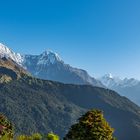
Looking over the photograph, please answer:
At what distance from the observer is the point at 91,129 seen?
80375 millimetres

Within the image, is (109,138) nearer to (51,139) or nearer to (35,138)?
(51,139)

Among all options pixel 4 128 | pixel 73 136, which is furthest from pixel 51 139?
pixel 73 136

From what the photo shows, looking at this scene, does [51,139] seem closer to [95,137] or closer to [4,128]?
[4,128]

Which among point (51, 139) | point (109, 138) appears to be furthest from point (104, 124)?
point (51, 139)

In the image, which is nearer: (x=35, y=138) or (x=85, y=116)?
(x=85, y=116)

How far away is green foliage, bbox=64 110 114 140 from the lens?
262 feet

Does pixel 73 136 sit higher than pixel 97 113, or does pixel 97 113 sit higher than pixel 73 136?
pixel 97 113

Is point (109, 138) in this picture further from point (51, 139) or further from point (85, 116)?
point (51, 139)

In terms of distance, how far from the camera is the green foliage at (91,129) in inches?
3142

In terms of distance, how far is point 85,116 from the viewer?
82812 millimetres

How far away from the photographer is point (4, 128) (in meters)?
115

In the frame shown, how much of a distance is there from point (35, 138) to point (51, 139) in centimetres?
714

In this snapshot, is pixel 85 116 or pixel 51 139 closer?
pixel 85 116

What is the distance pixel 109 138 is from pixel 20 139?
38.1m
